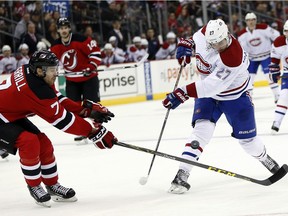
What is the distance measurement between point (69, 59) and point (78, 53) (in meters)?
0.11

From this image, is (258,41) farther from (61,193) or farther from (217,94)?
(61,193)

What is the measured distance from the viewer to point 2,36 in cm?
1132

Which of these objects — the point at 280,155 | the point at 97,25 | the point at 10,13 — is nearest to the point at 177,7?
the point at 97,25

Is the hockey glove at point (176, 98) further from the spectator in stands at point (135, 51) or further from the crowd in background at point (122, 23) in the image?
the spectator in stands at point (135, 51)

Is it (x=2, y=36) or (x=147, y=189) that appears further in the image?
(x=2, y=36)

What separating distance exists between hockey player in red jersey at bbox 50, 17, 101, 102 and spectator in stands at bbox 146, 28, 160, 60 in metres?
5.76

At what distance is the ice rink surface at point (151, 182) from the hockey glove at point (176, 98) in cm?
56

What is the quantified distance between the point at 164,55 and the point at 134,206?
9114 millimetres

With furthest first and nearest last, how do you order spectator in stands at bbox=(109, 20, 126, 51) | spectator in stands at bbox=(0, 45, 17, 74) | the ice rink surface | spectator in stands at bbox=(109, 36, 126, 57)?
1. spectator in stands at bbox=(109, 20, 126, 51)
2. spectator in stands at bbox=(109, 36, 126, 57)
3. spectator in stands at bbox=(0, 45, 17, 74)
4. the ice rink surface

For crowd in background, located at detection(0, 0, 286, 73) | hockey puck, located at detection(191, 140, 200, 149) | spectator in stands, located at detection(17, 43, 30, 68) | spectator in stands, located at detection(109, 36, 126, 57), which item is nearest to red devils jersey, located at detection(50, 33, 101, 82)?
hockey puck, located at detection(191, 140, 200, 149)

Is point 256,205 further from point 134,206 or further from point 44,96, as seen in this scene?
point 44,96

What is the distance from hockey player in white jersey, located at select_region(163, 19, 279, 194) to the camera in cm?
411

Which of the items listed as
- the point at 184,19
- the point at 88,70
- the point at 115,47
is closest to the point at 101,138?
the point at 88,70

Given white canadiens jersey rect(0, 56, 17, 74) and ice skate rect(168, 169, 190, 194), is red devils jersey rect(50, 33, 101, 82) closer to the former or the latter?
ice skate rect(168, 169, 190, 194)
